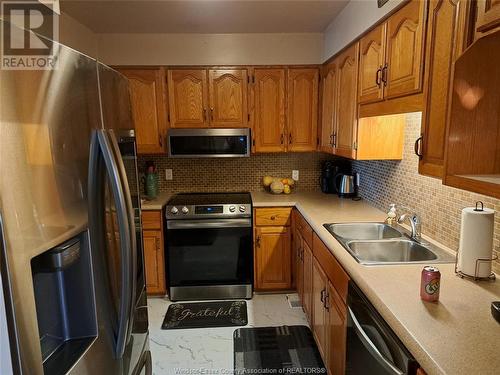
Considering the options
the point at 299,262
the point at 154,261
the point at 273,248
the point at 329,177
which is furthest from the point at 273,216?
the point at 154,261

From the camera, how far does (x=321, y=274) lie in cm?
201

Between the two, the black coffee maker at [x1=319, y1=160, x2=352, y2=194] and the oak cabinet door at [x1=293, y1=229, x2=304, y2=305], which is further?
the black coffee maker at [x1=319, y1=160, x2=352, y2=194]

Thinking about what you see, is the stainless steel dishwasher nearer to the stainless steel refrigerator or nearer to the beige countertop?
the beige countertop

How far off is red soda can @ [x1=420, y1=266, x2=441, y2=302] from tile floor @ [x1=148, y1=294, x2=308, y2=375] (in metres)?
1.40

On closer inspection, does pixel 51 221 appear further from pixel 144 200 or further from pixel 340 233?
pixel 144 200

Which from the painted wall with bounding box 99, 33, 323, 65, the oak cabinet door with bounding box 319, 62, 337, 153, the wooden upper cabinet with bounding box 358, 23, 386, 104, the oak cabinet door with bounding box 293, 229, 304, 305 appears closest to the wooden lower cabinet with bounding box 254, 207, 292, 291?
the oak cabinet door with bounding box 293, 229, 304, 305

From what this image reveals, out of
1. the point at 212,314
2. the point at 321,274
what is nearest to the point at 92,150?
the point at 321,274

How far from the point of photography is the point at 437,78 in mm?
1269

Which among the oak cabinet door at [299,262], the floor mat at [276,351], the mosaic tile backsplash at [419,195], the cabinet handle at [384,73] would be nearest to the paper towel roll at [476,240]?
the mosaic tile backsplash at [419,195]

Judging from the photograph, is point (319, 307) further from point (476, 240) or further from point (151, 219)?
point (151, 219)

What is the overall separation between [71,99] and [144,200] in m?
2.26

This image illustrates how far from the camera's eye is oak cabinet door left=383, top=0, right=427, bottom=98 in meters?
1.40

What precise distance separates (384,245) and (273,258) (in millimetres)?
1281

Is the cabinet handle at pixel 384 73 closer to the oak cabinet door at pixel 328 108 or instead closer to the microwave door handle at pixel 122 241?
the oak cabinet door at pixel 328 108
